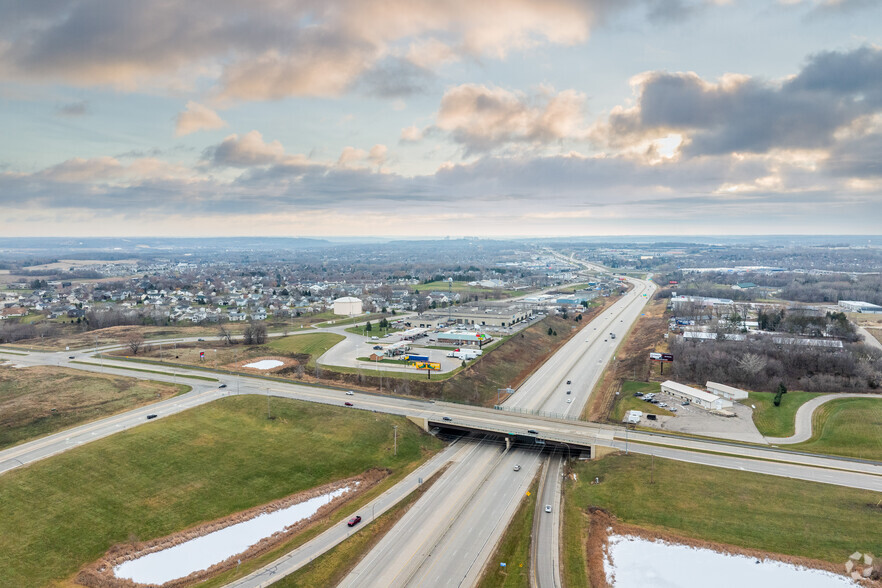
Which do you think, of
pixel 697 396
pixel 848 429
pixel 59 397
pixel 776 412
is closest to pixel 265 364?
pixel 59 397

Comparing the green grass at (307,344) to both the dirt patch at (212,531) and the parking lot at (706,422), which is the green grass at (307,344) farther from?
the parking lot at (706,422)

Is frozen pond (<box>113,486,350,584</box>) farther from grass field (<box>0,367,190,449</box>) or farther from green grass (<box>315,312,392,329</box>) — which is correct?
green grass (<box>315,312,392,329</box>)

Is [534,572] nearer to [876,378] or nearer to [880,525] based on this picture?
[880,525]

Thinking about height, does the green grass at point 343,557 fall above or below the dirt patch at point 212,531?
above

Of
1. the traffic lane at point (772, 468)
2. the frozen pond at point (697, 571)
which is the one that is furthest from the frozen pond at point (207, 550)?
the traffic lane at point (772, 468)

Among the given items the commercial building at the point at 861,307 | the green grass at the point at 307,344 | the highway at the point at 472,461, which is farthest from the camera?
the commercial building at the point at 861,307

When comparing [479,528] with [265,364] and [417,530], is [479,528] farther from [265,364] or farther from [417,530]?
[265,364]
